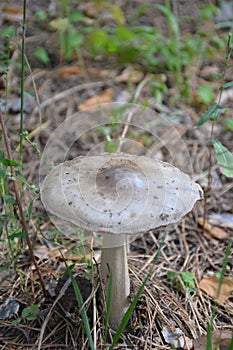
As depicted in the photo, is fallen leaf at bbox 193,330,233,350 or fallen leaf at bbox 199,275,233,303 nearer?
fallen leaf at bbox 193,330,233,350

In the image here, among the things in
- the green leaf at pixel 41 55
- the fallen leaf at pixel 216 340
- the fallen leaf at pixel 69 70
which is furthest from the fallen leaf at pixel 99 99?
the fallen leaf at pixel 216 340

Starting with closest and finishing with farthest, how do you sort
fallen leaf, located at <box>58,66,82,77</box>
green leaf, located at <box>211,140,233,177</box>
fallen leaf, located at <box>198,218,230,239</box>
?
1. green leaf, located at <box>211,140,233,177</box>
2. fallen leaf, located at <box>198,218,230,239</box>
3. fallen leaf, located at <box>58,66,82,77</box>

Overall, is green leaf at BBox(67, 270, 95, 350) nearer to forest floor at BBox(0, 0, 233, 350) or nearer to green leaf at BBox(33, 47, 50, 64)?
forest floor at BBox(0, 0, 233, 350)

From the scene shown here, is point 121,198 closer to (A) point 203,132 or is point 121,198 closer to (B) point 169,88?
(A) point 203,132

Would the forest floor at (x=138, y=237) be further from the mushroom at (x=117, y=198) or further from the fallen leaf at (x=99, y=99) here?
the mushroom at (x=117, y=198)

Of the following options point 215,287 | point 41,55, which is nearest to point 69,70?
point 41,55

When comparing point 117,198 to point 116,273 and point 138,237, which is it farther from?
point 138,237

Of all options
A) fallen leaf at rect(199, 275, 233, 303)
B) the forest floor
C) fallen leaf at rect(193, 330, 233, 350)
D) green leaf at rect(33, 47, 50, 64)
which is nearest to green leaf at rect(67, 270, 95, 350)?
the forest floor
